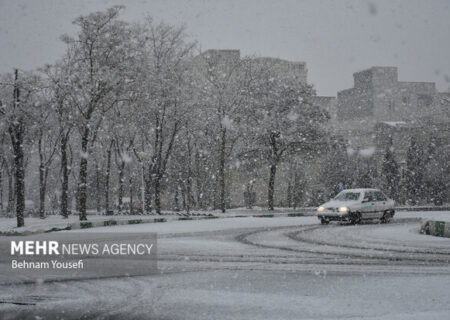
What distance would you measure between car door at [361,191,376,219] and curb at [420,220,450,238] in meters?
5.34

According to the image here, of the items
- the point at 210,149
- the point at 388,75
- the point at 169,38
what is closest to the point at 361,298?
the point at 169,38

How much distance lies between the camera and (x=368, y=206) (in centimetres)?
2623

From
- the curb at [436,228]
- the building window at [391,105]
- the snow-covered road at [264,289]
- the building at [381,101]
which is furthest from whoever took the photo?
the building window at [391,105]

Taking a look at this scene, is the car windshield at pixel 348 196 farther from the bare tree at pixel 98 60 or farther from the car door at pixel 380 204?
the bare tree at pixel 98 60

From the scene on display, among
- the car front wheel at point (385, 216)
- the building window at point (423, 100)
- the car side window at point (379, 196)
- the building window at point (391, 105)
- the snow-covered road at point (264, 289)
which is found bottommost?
the snow-covered road at point (264, 289)

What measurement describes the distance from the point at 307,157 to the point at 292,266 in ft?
124

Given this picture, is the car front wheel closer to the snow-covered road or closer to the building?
the snow-covered road

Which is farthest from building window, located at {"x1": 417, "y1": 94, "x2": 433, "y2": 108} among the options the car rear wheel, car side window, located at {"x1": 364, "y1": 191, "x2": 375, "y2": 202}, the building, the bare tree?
the car rear wheel

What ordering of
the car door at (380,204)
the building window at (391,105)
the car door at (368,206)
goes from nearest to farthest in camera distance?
the car door at (368,206) < the car door at (380,204) < the building window at (391,105)

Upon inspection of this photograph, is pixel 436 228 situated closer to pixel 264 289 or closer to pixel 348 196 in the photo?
pixel 348 196

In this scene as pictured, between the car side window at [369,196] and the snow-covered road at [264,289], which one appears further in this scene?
the car side window at [369,196]

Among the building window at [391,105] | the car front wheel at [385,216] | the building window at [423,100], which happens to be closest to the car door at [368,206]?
the car front wheel at [385,216]

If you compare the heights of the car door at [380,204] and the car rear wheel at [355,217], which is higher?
the car door at [380,204]

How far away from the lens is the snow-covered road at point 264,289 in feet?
23.7
